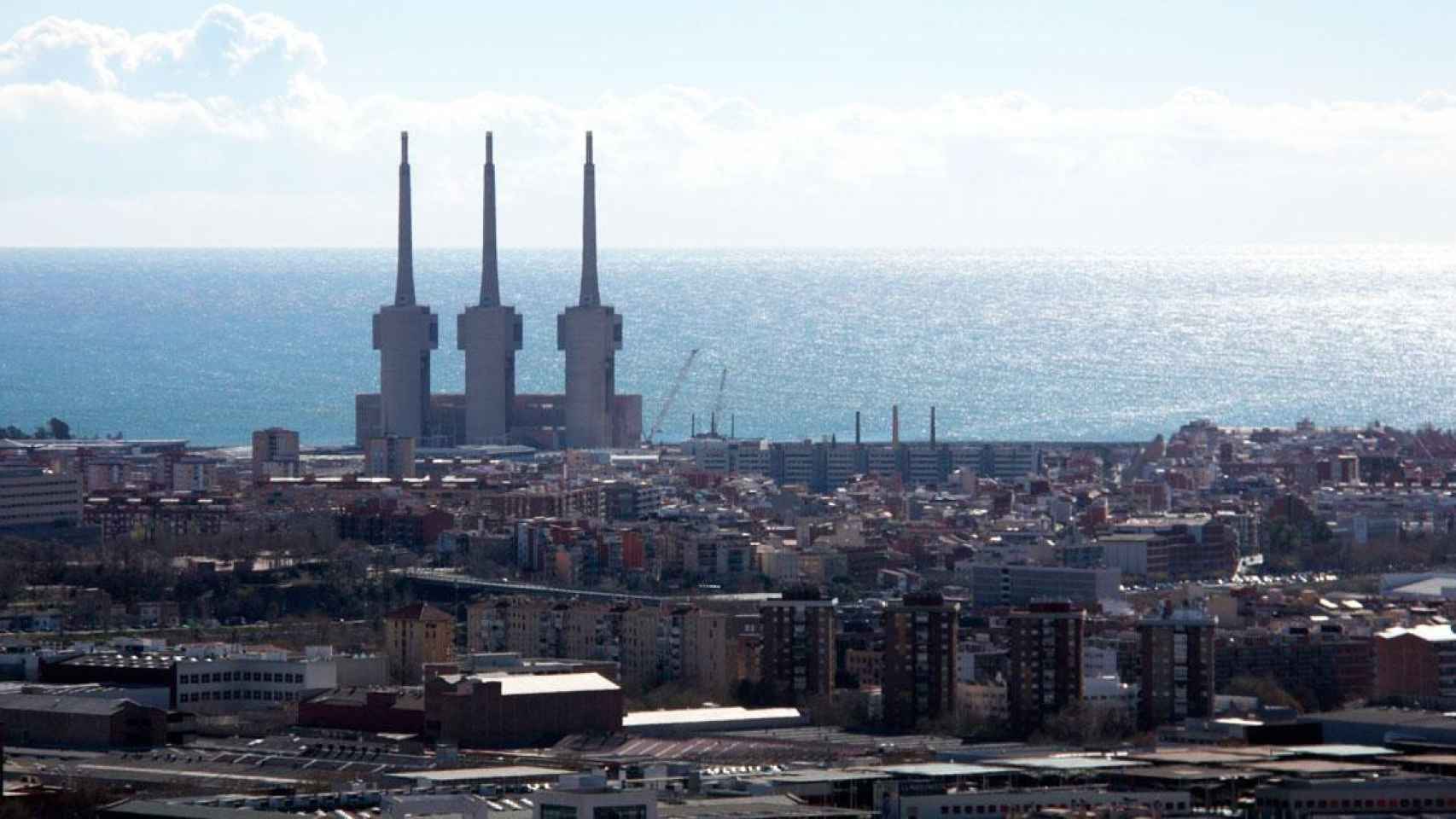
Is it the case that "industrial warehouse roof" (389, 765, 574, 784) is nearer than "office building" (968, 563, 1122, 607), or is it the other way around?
"industrial warehouse roof" (389, 765, 574, 784)

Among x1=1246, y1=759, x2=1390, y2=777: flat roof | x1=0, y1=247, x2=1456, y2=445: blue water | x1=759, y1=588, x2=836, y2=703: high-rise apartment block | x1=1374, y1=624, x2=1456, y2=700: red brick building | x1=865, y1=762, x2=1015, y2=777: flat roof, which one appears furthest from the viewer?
x1=0, y1=247, x2=1456, y2=445: blue water

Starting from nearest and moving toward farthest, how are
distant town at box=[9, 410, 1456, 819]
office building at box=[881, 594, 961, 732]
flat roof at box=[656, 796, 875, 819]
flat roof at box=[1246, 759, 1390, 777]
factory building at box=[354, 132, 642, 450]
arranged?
1. flat roof at box=[656, 796, 875, 819]
2. flat roof at box=[1246, 759, 1390, 777]
3. distant town at box=[9, 410, 1456, 819]
4. office building at box=[881, 594, 961, 732]
5. factory building at box=[354, 132, 642, 450]

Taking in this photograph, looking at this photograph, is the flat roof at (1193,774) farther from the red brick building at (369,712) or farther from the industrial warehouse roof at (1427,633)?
the industrial warehouse roof at (1427,633)

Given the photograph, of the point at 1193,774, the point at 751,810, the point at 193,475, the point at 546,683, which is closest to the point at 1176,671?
the point at 546,683

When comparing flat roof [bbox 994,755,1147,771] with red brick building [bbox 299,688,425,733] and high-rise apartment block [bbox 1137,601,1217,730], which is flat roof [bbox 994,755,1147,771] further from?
red brick building [bbox 299,688,425,733]

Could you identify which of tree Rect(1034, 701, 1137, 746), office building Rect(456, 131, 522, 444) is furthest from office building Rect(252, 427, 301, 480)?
tree Rect(1034, 701, 1137, 746)

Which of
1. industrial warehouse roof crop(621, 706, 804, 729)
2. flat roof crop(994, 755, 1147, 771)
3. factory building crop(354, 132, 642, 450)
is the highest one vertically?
factory building crop(354, 132, 642, 450)

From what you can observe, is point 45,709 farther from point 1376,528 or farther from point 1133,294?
A: point 1133,294
